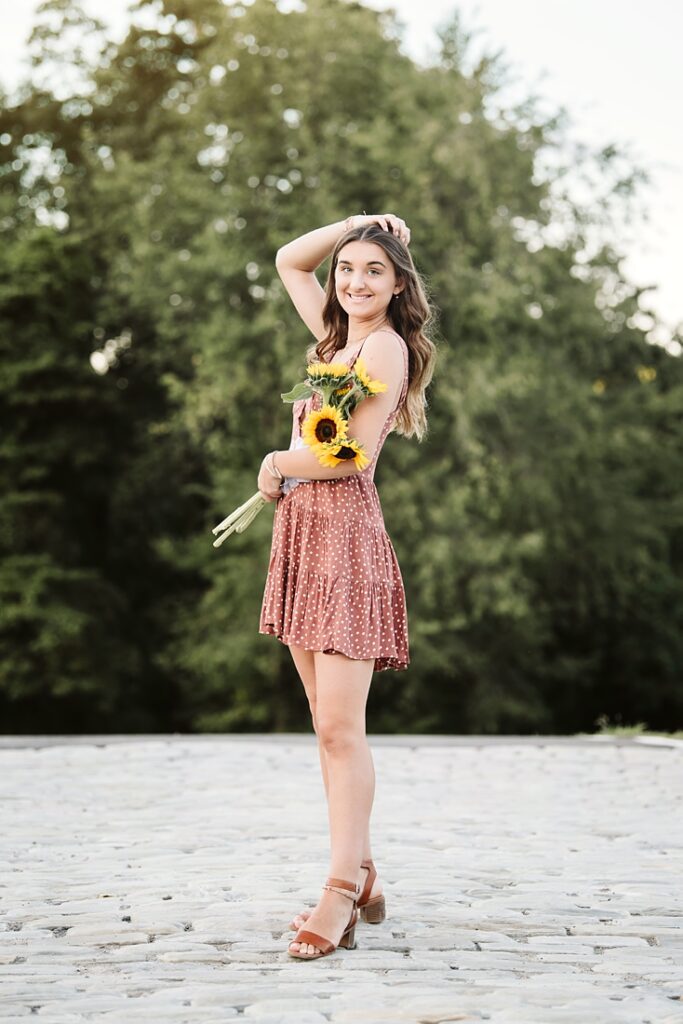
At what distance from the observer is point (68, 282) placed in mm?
22656

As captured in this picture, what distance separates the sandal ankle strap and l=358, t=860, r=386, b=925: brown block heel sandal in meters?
0.21

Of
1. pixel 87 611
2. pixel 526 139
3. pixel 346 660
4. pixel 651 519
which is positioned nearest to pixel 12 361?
pixel 87 611

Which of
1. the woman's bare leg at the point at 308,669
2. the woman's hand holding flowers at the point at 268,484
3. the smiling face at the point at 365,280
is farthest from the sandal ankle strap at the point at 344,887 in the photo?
the smiling face at the point at 365,280

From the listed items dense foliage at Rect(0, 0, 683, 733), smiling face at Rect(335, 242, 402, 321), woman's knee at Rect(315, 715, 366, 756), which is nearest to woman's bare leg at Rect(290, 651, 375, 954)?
woman's knee at Rect(315, 715, 366, 756)

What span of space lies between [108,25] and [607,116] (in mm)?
9189

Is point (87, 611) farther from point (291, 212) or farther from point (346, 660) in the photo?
point (346, 660)

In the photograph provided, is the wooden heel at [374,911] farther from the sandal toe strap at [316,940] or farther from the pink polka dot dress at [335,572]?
the pink polka dot dress at [335,572]

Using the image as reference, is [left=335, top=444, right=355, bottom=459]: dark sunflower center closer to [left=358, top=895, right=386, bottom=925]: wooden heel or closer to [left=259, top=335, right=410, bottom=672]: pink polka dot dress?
[left=259, top=335, right=410, bottom=672]: pink polka dot dress

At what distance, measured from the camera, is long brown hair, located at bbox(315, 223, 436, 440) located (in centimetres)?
415

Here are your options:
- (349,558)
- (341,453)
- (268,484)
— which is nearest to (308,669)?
(349,558)

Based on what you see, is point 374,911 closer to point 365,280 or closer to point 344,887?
point 344,887

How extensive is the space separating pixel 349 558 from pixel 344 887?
0.88 meters

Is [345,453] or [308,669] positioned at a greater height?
[345,453]

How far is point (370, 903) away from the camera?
13.5 ft
